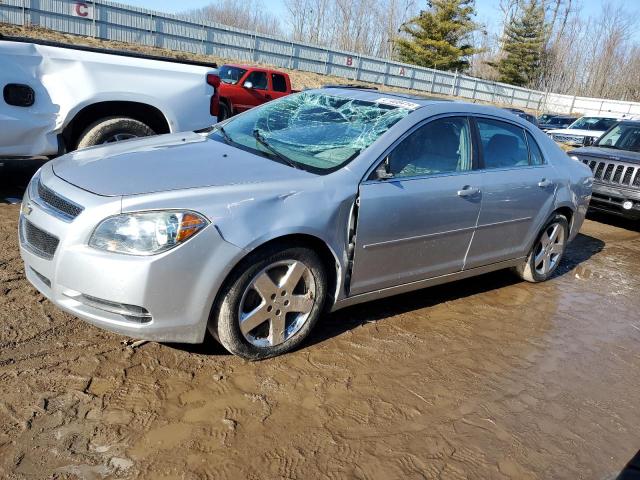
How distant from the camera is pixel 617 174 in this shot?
845cm

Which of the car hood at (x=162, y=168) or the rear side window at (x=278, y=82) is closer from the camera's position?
the car hood at (x=162, y=168)

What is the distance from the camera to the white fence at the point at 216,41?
24.3 metres

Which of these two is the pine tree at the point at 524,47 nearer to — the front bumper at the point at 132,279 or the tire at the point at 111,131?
the tire at the point at 111,131

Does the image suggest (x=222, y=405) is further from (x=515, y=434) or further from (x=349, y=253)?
(x=515, y=434)

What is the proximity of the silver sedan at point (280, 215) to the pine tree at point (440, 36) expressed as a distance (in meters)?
45.2

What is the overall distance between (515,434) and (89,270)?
2375 millimetres

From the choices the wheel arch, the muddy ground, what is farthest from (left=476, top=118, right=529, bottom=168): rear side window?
the wheel arch

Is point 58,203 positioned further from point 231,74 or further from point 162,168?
point 231,74

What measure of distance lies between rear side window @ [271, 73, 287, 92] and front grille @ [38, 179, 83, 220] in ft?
43.8

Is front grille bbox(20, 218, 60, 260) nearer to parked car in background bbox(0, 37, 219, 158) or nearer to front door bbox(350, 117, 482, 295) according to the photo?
front door bbox(350, 117, 482, 295)

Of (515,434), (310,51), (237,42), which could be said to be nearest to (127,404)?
(515,434)

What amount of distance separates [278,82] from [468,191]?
13.0 meters

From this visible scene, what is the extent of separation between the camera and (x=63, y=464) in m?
2.38

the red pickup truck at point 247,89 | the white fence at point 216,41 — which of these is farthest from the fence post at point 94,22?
the red pickup truck at point 247,89
